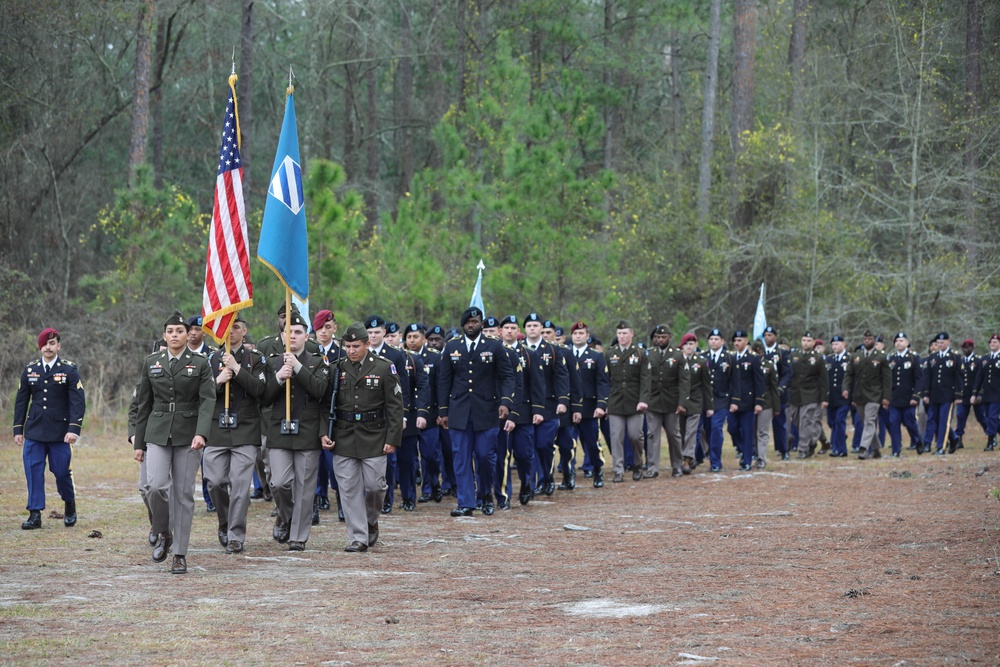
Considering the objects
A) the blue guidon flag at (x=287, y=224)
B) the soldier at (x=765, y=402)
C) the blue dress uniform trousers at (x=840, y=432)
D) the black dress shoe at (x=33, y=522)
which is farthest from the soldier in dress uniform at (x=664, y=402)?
the black dress shoe at (x=33, y=522)

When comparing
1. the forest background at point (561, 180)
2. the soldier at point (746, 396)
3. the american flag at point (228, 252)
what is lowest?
the soldier at point (746, 396)

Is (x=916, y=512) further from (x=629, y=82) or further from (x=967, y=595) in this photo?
(x=629, y=82)

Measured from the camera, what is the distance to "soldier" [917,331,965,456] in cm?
2505

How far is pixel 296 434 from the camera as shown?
12.1 metres

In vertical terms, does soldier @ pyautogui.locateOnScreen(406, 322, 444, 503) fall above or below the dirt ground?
above

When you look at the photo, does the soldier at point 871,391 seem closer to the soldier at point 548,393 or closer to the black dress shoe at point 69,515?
the soldier at point 548,393

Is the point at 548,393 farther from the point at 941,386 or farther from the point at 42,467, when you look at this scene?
the point at 941,386

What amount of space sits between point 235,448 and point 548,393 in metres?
6.27

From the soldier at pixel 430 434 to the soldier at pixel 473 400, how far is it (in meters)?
0.79

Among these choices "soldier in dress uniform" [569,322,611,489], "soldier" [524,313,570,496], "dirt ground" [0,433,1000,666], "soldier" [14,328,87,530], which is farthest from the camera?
"soldier in dress uniform" [569,322,611,489]

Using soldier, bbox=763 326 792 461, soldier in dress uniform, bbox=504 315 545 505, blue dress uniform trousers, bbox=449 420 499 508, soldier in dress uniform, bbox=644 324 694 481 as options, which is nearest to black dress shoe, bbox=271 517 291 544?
blue dress uniform trousers, bbox=449 420 499 508

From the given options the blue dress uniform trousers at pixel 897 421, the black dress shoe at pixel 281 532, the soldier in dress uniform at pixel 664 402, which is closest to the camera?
the black dress shoe at pixel 281 532

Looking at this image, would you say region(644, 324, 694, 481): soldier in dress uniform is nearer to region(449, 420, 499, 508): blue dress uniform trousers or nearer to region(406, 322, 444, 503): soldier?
region(406, 322, 444, 503): soldier

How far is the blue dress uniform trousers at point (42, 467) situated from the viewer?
1367cm
